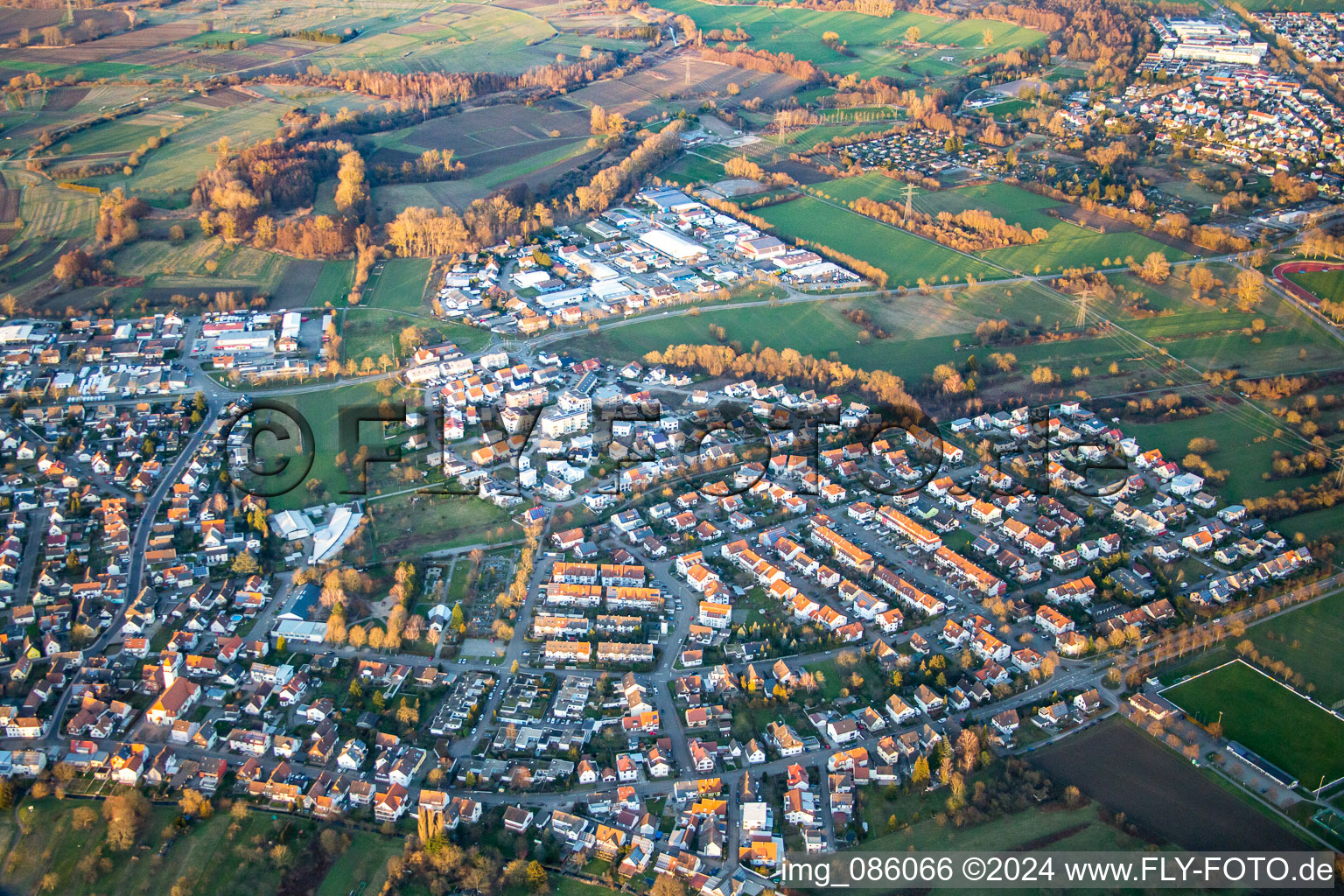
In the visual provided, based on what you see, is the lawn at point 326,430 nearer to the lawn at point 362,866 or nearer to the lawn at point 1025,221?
the lawn at point 362,866

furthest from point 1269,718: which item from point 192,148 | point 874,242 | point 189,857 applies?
point 192,148

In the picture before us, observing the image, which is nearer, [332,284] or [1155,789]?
[1155,789]

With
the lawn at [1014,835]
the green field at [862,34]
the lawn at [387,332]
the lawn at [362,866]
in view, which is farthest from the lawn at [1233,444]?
the green field at [862,34]

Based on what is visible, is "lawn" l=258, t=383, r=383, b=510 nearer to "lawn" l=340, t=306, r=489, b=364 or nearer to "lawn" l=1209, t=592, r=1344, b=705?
"lawn" l=340, t=306, r=489, b=364

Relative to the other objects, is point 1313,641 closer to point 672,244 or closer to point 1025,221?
point 1025,221

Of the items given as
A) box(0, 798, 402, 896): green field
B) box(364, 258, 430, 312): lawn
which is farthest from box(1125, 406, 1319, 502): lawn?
box(364, 258, 430, 312): lawn

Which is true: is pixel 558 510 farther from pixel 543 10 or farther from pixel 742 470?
pixel 543 10

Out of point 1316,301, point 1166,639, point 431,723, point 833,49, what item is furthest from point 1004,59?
point 431,723
